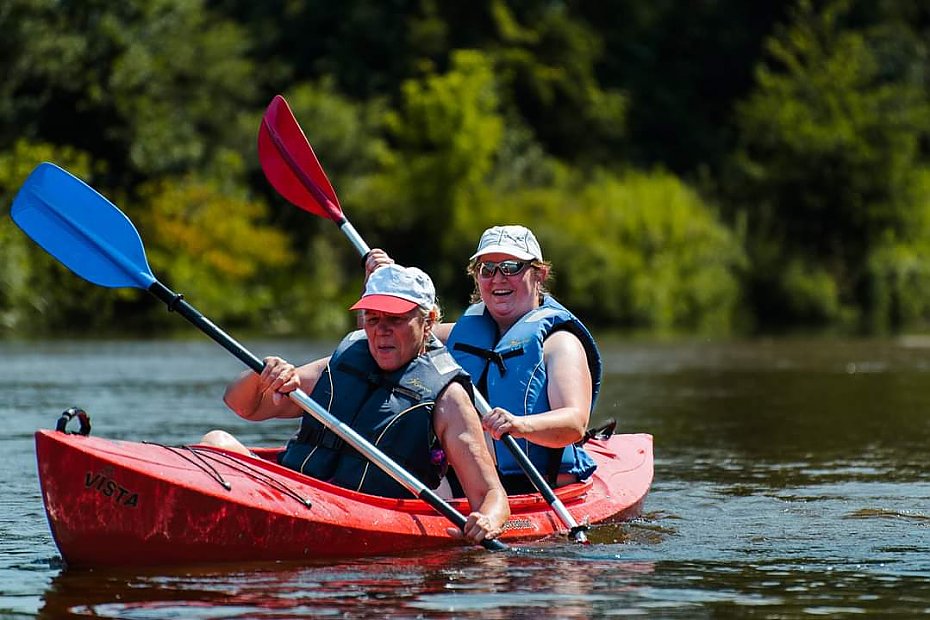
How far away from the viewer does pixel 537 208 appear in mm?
35469

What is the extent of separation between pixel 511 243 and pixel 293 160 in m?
2.74

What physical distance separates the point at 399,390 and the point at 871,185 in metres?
33.4

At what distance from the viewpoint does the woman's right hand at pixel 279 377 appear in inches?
279

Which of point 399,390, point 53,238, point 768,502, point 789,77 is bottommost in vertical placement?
point 768,502

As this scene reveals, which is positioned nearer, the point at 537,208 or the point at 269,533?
the point at 269,533

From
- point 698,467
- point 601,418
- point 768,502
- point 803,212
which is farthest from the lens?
point 803,212

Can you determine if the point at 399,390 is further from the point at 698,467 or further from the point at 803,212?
the point at 803,212

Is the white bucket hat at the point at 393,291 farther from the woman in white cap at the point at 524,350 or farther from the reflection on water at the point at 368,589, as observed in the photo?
the reflection on water at the point at 368,589

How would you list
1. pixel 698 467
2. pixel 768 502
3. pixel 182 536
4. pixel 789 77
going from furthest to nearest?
1. pixel 789 77
2. pixel 698 467
3. pixel 768 502
4. pixel 182 536

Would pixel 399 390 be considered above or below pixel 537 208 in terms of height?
below

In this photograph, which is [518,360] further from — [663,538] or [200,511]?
[200,511]

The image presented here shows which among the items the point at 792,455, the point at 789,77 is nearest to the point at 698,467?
the point at 792,455

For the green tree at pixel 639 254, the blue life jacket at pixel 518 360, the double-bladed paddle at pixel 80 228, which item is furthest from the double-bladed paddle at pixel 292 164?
the green tree at pixel 639 254

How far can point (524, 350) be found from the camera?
315 inches
